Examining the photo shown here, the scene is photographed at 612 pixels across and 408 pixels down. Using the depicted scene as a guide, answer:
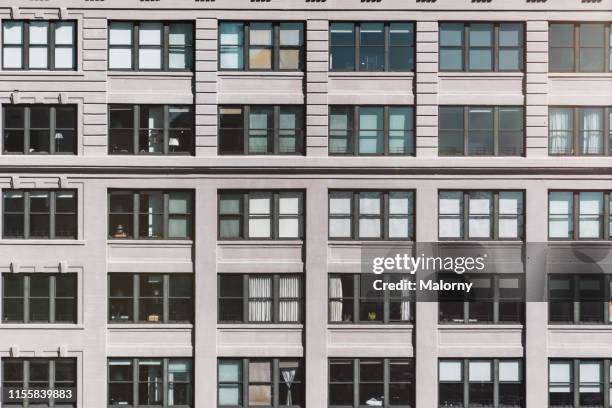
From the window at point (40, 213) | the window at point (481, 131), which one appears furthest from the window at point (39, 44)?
the window at point (481, 131)

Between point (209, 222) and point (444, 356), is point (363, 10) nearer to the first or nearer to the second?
point (209, 222)

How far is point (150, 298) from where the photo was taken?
69.5ft

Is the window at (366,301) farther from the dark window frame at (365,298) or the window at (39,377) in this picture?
the window at (39,377)

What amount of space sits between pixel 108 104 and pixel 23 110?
284 centimetres

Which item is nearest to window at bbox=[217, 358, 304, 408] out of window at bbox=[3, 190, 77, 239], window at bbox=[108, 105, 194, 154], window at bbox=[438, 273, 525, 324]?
window at bbox=[438, 273, 525, 324]

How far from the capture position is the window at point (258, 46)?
843 inches

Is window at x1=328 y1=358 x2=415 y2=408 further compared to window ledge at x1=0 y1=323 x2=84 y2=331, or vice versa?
window at x1=328 y1=358 x2=415 y2=408

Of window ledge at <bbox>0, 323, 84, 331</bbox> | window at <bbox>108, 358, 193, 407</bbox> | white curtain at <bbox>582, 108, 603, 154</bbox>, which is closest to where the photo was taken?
window ledge at <bbox>0, 323, 84, 331</bbox>

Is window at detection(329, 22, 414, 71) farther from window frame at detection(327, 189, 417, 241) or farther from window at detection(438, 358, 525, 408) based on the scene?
window at detection(438, 358, 525, 408)

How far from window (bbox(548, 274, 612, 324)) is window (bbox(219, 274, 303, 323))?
334 inches

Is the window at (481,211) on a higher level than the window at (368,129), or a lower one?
lower

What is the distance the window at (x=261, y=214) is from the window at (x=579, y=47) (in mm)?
9814

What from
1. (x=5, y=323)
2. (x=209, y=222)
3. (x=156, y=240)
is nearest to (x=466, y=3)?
(x=209, y=222)

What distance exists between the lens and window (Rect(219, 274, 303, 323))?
21.2m
